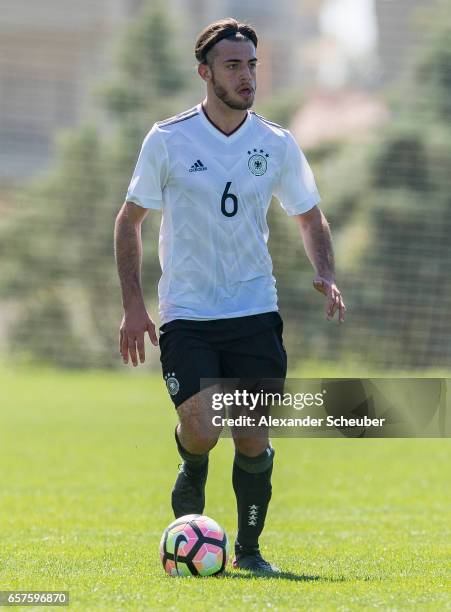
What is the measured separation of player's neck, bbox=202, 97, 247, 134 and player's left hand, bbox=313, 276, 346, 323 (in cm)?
89

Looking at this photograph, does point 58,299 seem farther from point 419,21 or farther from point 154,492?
point 154,492

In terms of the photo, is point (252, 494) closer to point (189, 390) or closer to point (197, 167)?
point (189, 390)

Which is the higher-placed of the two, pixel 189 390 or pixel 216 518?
pixel 189 390

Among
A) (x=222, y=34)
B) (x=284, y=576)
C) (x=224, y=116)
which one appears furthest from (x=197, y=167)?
(x=284, y=576)

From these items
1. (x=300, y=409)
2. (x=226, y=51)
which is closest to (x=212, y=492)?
(x=300, y=409)

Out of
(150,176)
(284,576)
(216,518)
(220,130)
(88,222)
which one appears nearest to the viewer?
(284,576)

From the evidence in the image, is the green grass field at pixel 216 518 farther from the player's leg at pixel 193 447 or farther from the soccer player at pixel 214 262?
the soccer player at pixel 214 262

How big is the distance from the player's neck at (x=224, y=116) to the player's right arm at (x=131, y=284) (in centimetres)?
60

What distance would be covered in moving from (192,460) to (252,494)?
35cm

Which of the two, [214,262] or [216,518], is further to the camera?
[216,518]

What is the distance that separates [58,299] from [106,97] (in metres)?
3.67

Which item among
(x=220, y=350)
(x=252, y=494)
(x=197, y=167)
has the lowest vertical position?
(x=252, y=494)

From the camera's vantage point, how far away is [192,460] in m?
6.56

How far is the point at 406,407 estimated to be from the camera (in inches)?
310
